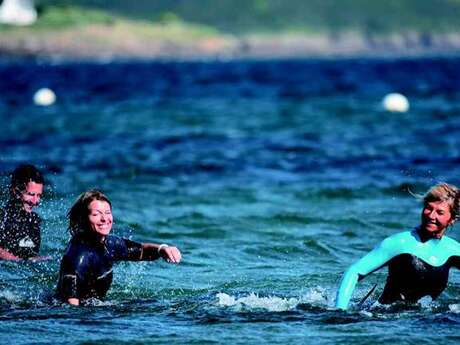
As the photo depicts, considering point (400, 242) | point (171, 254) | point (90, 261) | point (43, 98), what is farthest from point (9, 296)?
point (43, 98)

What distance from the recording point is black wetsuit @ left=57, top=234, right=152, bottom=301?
8.98m

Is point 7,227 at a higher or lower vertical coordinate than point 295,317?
higher

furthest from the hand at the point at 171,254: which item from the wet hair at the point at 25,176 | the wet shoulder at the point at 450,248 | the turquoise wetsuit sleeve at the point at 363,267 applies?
the wet hair at the point at 25,176

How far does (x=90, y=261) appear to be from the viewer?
9000 mm

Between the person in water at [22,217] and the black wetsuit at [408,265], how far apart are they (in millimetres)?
3544

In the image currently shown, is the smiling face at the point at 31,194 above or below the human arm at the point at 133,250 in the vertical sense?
above

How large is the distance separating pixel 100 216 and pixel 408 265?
2.48 meters

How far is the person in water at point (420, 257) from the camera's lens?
8.46 meters

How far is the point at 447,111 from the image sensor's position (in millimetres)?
36438

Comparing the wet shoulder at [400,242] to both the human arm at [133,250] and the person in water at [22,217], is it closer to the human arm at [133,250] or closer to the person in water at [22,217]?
the human arm at [133,250]

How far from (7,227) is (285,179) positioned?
8920 mm

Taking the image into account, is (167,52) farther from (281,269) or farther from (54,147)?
(281,269)

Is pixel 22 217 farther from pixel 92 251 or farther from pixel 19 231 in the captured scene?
pixel 92 251

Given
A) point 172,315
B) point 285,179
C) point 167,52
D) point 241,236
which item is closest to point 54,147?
point 285,179
